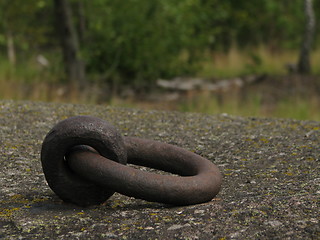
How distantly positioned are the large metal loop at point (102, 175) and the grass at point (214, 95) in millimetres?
5221

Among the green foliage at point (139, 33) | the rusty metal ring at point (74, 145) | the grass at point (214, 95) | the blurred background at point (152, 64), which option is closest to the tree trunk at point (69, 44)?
the blurred background at point (152, 64)

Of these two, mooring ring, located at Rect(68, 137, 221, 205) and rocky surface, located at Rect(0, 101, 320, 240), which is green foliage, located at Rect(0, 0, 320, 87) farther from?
mooring ring, located at Rect(68, 137, 221, 205)

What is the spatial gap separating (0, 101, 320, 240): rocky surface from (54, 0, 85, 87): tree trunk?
6510mm

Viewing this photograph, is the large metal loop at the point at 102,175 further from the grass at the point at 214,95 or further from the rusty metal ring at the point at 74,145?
the grass at the point at 214,95

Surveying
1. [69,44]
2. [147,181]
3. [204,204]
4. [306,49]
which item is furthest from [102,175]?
[306,49]

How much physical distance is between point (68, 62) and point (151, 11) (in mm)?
2822

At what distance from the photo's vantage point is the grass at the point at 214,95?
32.6ft

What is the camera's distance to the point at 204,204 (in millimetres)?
3406

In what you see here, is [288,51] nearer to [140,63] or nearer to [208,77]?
[208,77]

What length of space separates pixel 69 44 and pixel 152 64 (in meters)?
2.69

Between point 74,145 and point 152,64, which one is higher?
point 74,145

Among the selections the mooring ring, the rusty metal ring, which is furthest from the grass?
the rusty metal ring

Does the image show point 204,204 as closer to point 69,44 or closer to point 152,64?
point 69,44

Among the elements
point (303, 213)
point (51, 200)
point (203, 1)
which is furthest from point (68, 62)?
point (303, 213)
